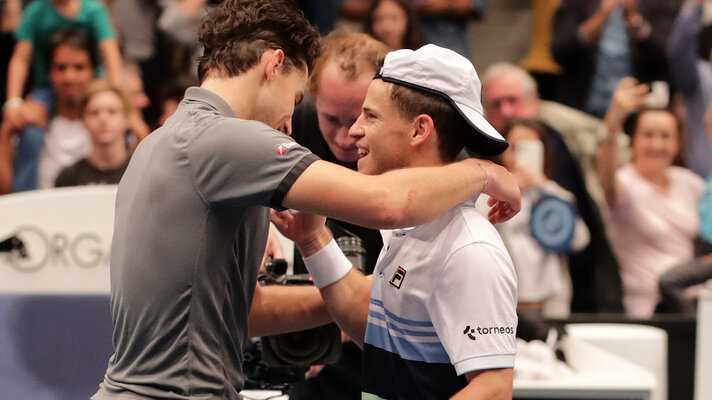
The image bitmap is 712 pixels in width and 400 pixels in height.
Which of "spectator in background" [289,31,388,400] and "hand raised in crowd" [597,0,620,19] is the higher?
"hand raised in crowd" [597,0,620,19]

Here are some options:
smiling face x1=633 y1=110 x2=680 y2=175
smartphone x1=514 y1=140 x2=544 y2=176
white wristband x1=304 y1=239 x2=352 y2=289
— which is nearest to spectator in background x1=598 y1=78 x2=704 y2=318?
smiling face x1=633 y1=110 x2=680 y2=175

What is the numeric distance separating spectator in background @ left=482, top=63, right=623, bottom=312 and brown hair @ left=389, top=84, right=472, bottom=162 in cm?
321

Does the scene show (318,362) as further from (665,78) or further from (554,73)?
(665,78)

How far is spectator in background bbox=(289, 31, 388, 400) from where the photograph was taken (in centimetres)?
261

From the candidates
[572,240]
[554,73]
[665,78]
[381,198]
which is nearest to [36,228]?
[381,198]

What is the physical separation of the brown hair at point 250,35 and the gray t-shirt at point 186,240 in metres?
0.12

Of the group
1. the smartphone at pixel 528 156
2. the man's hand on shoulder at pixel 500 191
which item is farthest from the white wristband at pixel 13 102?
the man's hand on shoulder at pixel 500 191

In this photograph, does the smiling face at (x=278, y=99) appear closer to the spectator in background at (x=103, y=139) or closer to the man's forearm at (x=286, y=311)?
the man's forearm at (x=286, y=311)

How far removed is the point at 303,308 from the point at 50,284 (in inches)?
67.9

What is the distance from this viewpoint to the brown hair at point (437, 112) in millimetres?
1990

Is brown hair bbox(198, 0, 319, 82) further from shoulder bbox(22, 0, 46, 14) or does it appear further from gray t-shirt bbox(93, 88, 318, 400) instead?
shoulder bbox(22, 0, 46, 14)

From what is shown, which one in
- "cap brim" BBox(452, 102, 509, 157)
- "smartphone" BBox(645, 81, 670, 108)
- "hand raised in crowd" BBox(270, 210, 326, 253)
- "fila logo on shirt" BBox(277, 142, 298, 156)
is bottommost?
"hand raised in crowd" BBox(270, 210, 326, 253)

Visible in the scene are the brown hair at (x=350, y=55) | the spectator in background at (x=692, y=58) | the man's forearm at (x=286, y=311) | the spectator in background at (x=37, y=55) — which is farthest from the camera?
the spectator in background at (x=692, y=58)

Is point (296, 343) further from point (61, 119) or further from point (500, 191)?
point (61, 119)
